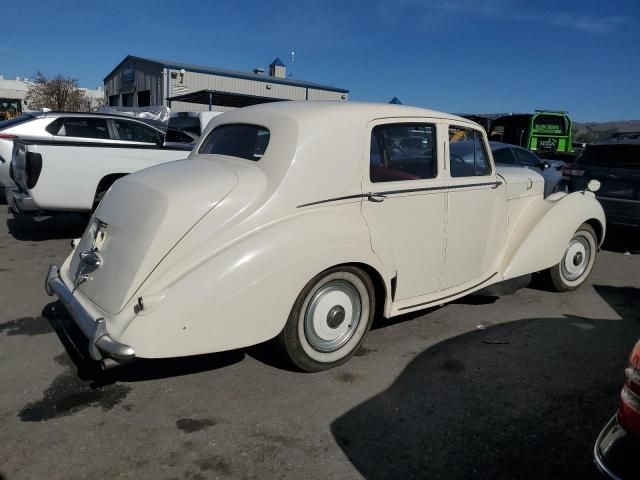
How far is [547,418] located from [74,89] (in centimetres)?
4045

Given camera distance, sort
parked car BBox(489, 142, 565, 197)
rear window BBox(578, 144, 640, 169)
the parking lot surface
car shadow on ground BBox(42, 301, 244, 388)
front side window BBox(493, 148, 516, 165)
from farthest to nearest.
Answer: front side window BBox(493, 148, 516, 165)
parked car BBox(489, 142, 565, 197)
rear window BBox(578, 144, 640, 169)
car shadow on ground BBox(42, 301, 244, 388)
the parking lot surface

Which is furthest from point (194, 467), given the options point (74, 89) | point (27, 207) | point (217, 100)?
point (74, 89)

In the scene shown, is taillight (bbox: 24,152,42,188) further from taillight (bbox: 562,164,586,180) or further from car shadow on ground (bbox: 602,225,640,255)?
car shadow on ground (bbox: 602,225,640,255)

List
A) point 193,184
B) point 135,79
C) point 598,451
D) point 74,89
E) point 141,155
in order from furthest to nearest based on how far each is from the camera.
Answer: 1. point 74,89
2. point 135,79
3. point 141,155
4. point 193,184
5. point 598,451

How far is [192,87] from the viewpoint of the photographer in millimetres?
26703

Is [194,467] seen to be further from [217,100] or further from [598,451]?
[217,100]

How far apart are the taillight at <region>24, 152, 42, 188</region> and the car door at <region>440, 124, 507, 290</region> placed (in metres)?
4.95

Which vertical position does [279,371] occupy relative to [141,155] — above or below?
below

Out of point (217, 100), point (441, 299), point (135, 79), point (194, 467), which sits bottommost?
point (194, 467)

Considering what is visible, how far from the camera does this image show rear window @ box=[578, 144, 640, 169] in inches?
283

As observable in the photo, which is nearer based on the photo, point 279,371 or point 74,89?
point 279,371

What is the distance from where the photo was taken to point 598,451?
1779 millimetres

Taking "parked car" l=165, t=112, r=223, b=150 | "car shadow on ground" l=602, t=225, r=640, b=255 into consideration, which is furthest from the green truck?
"parked car" l=165, t=112, r=223, b=150

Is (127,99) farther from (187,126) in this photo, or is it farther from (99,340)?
(99,340)
